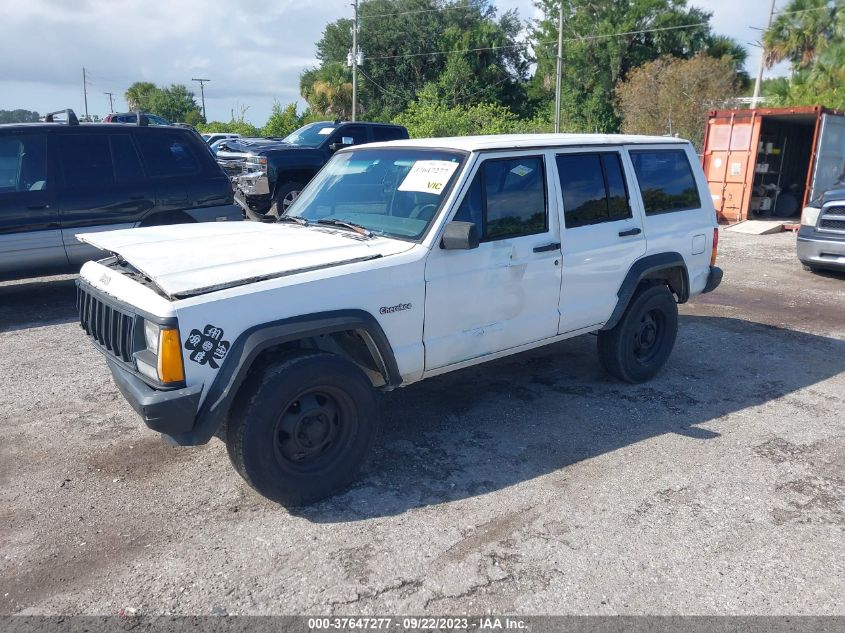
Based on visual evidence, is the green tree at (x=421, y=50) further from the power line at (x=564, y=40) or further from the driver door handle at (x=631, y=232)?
the driver door handle at (x=631, y=232)

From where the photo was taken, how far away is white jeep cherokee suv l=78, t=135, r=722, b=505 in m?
3.29

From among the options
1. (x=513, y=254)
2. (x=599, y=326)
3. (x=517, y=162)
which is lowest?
(x=599, y=326)

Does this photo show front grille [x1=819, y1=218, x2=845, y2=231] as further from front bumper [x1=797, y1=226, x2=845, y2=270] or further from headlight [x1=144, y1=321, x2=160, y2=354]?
headlight [x1=144, y1=321, x2=160, y2=354]

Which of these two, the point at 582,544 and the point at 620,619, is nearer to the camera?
the point at 620,619

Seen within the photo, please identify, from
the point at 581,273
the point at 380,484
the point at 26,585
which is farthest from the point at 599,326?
the point at 26,585


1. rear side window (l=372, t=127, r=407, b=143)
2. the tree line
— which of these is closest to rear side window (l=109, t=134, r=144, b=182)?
rear side window (l=372, t=127, r=407, b=143)

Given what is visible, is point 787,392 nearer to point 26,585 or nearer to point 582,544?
point 582,544

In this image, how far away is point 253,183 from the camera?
12.3 meters

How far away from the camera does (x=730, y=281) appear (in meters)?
9.98

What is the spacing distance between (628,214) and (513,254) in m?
1.32

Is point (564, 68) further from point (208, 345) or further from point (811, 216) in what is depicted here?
point (208, 345)

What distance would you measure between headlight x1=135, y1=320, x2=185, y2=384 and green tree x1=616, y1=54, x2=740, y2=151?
24048 millimetres

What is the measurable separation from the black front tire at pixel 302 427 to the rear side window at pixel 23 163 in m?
5.08

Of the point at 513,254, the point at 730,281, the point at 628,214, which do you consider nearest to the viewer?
the point at 513,254
